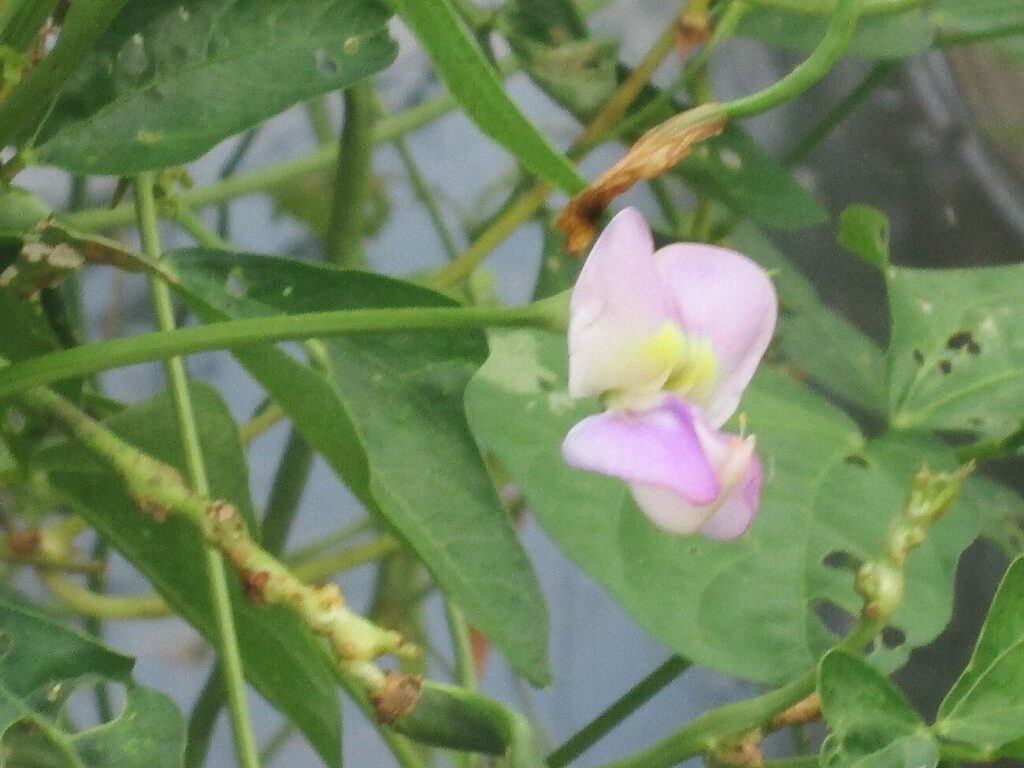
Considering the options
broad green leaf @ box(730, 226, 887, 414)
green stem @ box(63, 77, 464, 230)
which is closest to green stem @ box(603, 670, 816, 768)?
broad green leaf @ box(730, 226, 887, 414)

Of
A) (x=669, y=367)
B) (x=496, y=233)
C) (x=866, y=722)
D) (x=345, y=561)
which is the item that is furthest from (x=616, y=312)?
(x=345, y=561)

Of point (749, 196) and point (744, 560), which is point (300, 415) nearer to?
point (744, 560)

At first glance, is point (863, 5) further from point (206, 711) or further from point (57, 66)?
point (206, 711)

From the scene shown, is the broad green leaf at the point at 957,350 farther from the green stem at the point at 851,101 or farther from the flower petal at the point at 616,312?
the flower petal at the point at 616,312

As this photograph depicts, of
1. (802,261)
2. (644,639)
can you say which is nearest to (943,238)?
(802,261)

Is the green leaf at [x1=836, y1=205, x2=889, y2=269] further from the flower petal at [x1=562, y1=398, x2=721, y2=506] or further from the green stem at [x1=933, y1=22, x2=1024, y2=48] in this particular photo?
the flower petal at [x1=562, y1=398, x2=721, y2=506]

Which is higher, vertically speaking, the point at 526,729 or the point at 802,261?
the point at 526,729
